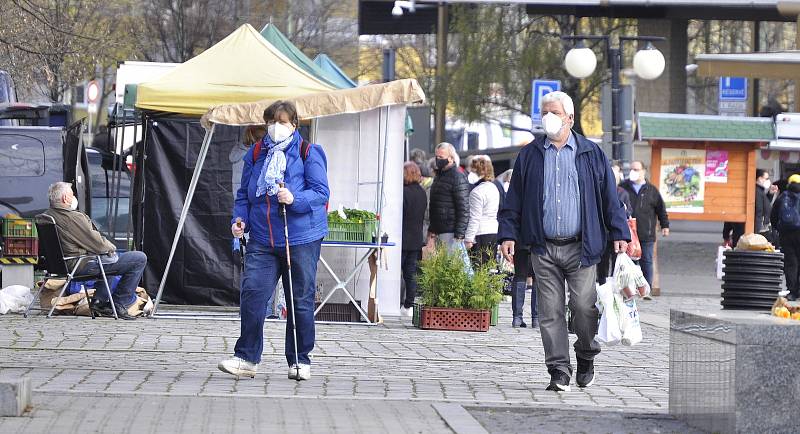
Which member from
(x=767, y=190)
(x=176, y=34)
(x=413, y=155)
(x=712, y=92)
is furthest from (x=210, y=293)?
(x=712, y=92)

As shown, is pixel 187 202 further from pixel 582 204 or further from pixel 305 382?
pixel 582 204

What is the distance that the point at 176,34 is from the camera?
120ft

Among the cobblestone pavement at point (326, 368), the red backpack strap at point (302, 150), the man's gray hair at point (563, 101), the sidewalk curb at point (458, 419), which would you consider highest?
the man's gray hair at point (563, 101)

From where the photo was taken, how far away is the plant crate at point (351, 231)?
1470cm

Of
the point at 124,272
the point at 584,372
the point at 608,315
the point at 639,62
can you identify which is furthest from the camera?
the point at 639,62

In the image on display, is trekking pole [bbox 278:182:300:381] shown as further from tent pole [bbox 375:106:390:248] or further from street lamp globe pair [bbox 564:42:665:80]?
street lamp globe pair [bbox 564:42:665:80]

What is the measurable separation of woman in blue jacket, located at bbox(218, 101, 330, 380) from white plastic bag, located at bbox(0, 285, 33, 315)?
20.4 ft

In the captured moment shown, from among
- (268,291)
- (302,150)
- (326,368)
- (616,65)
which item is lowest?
(326,368)

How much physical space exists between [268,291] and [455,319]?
529 cm

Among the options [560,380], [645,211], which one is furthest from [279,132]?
[645,211]

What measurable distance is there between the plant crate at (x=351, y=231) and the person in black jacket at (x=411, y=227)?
2.12 metres

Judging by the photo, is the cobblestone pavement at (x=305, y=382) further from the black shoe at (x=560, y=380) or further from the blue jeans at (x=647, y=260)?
the blue jeans at (x=647, y=260)

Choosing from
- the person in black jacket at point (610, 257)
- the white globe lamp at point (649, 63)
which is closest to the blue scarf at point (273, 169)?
the person in black jacket at point (610, 257)

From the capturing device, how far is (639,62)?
24.8m
